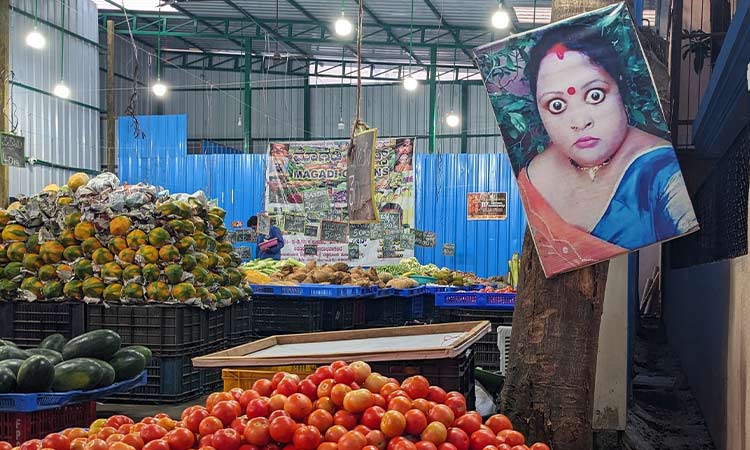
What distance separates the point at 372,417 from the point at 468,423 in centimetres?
39

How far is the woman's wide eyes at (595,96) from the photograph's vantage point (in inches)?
127

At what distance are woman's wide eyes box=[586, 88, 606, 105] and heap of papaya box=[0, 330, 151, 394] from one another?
131 inches

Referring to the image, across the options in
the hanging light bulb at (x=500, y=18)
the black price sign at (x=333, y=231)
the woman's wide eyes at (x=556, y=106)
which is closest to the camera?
the woman's wide eyes at (x=556, y=106)

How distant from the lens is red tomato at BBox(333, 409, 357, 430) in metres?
2.63

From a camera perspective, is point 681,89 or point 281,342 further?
point 681,89

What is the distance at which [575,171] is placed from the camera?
3322mm

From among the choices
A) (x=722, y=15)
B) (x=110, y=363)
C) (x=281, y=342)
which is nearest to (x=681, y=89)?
(x=722, y=15)

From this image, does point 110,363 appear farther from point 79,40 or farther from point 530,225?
point 79,40

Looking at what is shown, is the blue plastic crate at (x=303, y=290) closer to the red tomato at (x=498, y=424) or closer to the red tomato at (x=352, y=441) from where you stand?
the red tomato at (x=498, y=424)

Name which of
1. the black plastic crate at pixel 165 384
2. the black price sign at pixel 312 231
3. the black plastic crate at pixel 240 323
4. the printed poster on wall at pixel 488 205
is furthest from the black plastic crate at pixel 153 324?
the printed poster on wall at pixel 488 205

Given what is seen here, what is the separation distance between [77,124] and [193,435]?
2121cm

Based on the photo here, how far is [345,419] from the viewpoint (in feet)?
8.64

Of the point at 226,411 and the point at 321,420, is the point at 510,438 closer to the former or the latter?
the point at 321,420

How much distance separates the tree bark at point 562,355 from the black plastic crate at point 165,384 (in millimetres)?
3222
